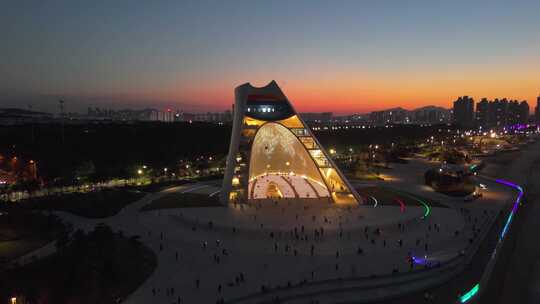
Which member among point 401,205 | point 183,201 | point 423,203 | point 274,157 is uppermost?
point 274,157

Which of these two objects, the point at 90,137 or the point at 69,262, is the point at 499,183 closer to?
the point at 69,262

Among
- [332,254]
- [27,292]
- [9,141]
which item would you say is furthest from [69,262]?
[9,141]

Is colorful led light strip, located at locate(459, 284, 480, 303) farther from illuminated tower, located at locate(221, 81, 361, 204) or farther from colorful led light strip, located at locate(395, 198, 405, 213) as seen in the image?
illuminated tower, located at locate(221, 81, 361, 204)

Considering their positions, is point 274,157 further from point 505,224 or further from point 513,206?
point 513,206

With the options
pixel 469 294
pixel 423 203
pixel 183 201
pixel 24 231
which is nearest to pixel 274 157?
pixel 183 201

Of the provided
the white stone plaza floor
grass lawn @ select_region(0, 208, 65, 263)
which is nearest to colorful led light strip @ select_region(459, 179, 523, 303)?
the white stone plaza floor

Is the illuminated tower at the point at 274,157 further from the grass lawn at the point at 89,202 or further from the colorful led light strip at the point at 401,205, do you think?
the grass lawn at the point at 89,202

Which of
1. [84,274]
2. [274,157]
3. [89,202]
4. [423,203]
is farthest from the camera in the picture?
[274,157]
